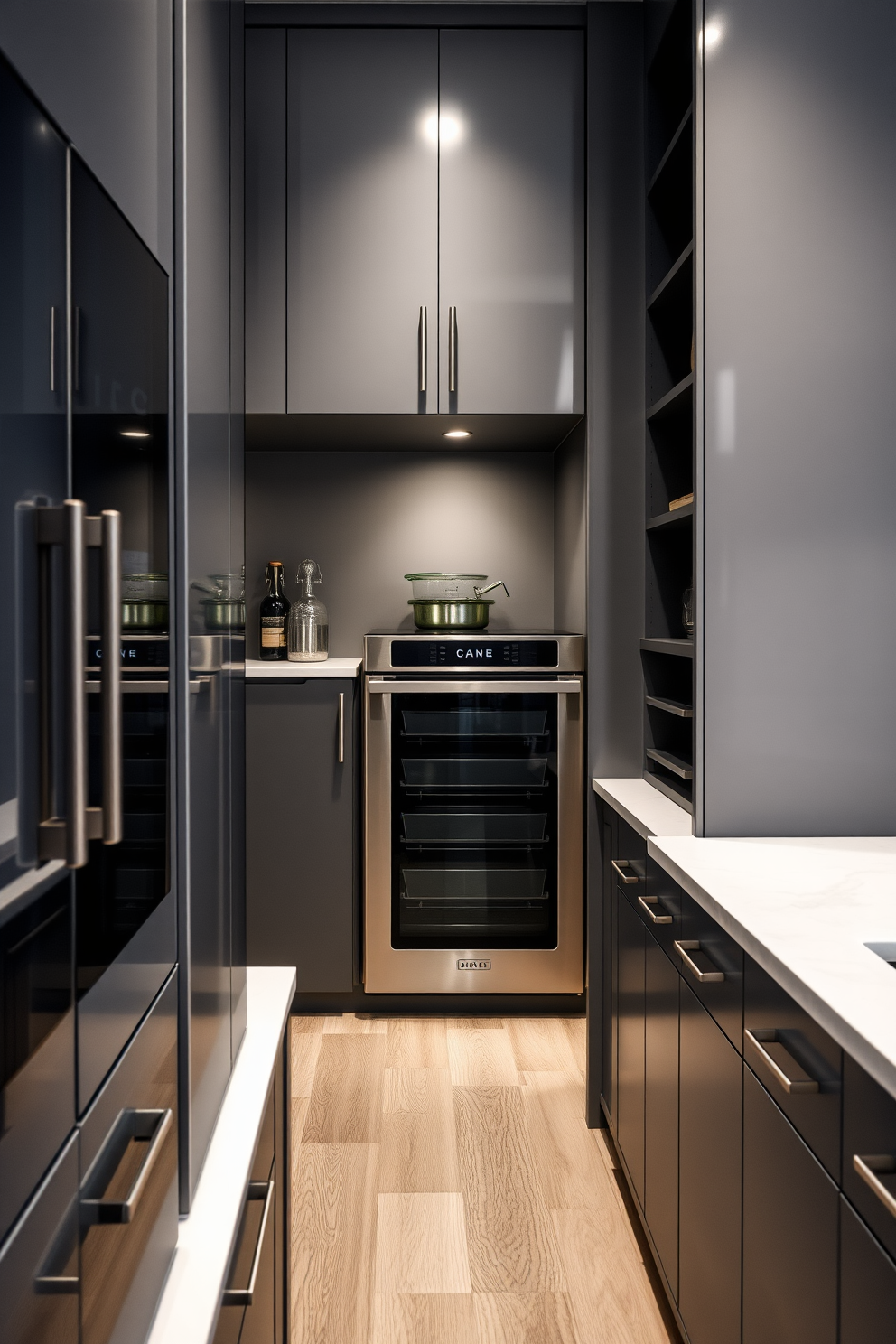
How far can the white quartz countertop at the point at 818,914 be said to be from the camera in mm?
892

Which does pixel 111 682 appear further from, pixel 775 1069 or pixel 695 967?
pixel 695 967

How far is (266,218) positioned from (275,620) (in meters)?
1.18

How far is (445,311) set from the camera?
8.43 feet

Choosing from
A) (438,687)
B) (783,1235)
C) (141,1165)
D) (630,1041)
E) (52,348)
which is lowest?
(630,1041)

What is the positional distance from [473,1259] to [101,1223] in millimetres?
1401

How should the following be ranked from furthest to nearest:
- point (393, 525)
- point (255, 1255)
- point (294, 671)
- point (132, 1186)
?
point (393, 525) < point (294, 671) < point (255, 1255) < point (132, 1186)

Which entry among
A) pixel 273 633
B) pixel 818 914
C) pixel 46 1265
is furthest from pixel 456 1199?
pixel 273 633

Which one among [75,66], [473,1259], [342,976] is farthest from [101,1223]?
[342,976]

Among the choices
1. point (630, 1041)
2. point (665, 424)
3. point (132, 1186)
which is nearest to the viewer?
point (132, 1186)

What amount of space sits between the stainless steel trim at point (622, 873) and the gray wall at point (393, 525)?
1274 mm

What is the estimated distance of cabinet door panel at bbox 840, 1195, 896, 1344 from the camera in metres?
0.82

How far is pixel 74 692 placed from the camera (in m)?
0.51

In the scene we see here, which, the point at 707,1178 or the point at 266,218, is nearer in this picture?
the point at 707,1178

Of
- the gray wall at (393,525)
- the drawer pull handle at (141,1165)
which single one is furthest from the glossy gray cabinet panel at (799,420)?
the gray wall at (393,525)
